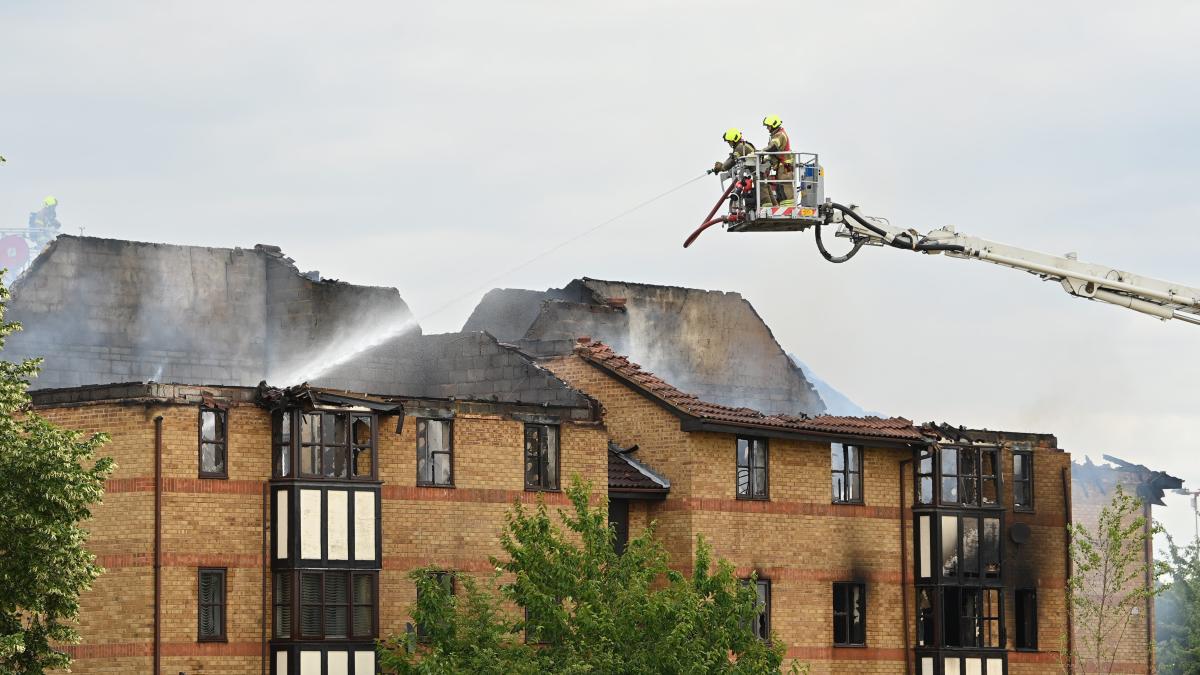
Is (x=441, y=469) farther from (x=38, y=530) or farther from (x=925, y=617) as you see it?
(x=925, y=617)

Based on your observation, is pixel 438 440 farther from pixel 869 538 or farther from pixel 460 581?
pixel 869 538

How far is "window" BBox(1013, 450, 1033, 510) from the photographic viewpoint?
6094cm

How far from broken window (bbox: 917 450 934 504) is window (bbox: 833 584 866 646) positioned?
298 centimetres

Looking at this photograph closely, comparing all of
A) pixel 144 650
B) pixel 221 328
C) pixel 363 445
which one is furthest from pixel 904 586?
pixel 144 650

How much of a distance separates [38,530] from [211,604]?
806cm

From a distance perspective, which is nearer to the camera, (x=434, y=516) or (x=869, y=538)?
(x=434, y=516)

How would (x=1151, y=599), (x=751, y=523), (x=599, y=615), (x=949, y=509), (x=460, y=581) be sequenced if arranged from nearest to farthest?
(x=599, y=615), (x=460, y=581), (x=751, y=523), (x=949, y=509), (x=1151, y=599)

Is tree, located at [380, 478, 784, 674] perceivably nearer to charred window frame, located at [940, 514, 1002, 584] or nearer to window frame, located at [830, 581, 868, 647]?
window frame, located at [830, 581, 868, 647]

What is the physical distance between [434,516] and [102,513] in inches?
274

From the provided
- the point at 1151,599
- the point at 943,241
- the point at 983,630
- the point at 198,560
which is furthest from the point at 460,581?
the point at 1151,599

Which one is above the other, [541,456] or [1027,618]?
[541,456]

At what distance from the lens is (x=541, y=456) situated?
51906mm

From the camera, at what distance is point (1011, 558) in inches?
2375

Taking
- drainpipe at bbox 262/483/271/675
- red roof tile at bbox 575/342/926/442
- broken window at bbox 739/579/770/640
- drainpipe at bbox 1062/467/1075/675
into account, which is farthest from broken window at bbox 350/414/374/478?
drainpipe at bbox 1062/467/1075/675
